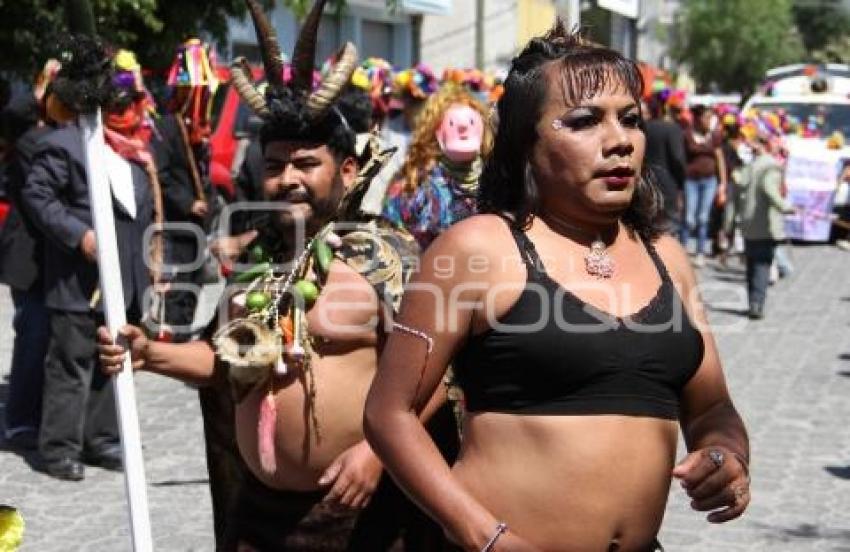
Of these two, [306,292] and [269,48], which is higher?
[269,48]

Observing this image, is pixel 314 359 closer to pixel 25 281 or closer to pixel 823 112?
pixel 25 281

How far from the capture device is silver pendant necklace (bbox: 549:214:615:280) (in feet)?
8.91

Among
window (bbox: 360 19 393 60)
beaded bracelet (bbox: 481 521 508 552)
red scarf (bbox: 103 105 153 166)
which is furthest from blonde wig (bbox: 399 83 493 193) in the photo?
window (bbox: 360 19 393 60)

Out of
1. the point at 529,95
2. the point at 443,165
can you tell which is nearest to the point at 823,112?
the point at 443,165

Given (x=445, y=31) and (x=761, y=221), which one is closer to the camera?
(x=761, y=221)

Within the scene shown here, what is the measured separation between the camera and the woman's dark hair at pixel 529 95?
2.72 metres

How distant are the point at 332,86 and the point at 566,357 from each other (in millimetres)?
1397

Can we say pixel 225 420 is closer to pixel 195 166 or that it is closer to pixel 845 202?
pixel 195 166

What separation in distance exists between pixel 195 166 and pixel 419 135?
8.61ft

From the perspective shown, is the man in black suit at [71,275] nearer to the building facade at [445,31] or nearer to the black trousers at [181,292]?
the black trousers at [181,292]

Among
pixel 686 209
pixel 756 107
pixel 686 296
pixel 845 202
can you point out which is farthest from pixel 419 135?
pixel 756 107

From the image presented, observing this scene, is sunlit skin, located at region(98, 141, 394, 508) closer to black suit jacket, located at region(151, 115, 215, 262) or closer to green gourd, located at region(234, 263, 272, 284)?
green gourd, located at region(234, 263, 272, 284)

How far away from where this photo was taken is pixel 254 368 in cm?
361

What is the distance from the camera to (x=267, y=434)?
3617 millimetres
